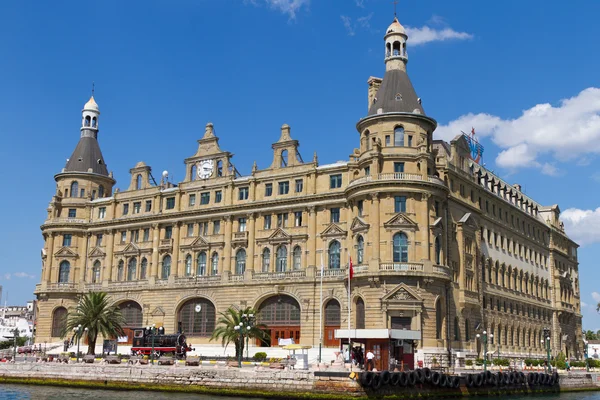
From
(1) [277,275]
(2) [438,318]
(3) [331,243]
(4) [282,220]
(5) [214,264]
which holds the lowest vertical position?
(2) [438,318]

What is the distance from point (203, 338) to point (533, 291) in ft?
163

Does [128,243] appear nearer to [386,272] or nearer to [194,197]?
[194,197]

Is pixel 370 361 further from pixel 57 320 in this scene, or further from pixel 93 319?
pixel 57 320

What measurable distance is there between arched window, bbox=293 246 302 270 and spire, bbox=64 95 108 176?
121 feet

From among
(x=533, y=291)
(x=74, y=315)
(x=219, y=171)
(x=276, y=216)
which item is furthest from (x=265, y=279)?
(x=533, y=291)

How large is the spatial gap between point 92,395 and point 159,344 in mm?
22059

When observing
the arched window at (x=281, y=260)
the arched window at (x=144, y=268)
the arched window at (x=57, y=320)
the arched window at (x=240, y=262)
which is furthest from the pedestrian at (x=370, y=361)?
the arched window at (x=57, y=320)

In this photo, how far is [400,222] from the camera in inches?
2936

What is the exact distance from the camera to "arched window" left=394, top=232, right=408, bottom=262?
244ft

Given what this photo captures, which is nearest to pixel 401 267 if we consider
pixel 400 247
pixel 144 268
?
pixel 400 247

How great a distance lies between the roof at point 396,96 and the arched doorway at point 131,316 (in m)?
41.4

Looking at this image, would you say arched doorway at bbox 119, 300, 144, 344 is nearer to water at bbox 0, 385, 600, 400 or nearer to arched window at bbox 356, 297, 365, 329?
water at bbox 0, 385, 600, 400

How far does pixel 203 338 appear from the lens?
88562 millimetres

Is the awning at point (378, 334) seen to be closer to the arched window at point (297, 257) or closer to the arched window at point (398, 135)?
the arched window at point (297, 257)
